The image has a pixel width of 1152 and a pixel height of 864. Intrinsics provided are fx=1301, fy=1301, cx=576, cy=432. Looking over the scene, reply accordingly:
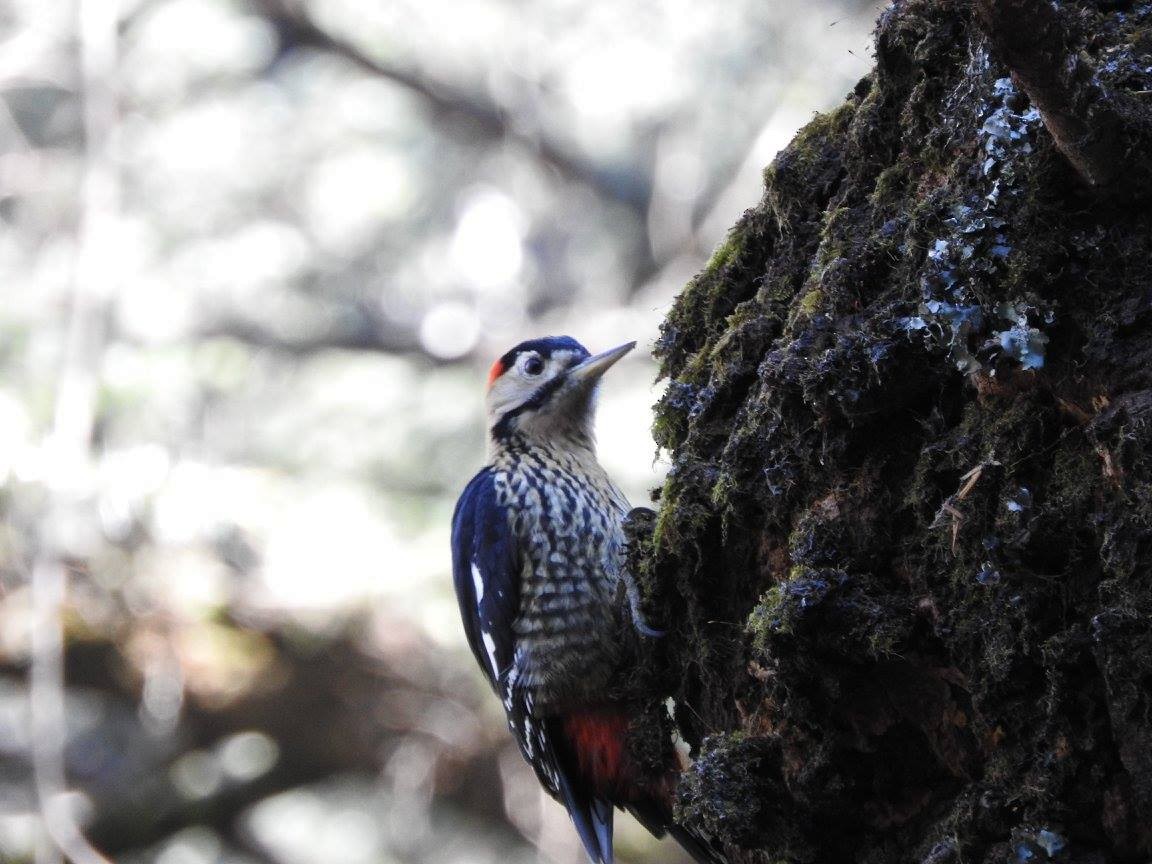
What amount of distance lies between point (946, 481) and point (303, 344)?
542cm

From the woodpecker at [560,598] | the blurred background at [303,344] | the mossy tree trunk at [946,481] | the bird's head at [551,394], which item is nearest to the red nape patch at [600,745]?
the woodpecker at [560,598]

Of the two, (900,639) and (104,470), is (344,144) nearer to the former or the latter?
(104,470)

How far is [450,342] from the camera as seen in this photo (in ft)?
22.8

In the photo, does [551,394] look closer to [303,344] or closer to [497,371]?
[497,371]

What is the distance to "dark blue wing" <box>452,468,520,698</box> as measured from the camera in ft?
10.4

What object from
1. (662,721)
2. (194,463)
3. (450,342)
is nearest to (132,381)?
(194,463)

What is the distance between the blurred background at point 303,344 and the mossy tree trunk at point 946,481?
357cm

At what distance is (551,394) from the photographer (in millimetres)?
3588

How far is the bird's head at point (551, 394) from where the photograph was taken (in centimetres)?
357

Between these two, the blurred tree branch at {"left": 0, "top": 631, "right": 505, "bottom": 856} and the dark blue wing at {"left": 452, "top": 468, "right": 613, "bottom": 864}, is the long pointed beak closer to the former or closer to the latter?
the dark blue wing at {"left": 452, "top": 468, "right": 613, "bottom": 864}

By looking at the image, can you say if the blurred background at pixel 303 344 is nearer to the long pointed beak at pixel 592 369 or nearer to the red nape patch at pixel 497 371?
the red nape patch at pixel 497 371

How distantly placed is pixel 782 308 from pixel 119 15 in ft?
19.5

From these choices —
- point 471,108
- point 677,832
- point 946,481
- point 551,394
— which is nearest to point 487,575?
point 551,394

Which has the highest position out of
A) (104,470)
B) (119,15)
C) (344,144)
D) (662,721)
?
(119,15)
